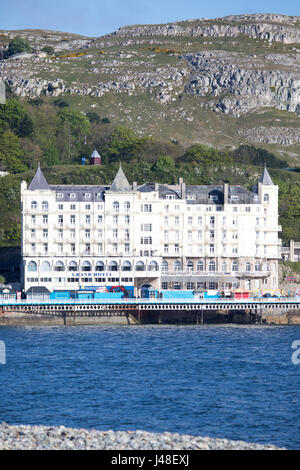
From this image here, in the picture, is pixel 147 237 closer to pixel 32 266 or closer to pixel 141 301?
pixel 141 301

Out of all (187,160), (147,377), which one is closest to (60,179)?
(187,160)

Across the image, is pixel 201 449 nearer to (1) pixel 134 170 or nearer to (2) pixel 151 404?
(2) pixel 151 404

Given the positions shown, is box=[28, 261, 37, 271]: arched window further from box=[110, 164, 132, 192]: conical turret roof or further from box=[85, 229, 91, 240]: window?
box=[110, 164, 132, 192]: conical turret roof

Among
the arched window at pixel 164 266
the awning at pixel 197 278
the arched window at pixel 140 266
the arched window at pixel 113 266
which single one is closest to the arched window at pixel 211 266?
the awning at pixel 197 278

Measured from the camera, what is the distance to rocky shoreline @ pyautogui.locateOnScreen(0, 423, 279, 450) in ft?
171

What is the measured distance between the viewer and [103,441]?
52906 millimetres

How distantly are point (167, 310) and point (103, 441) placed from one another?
206 feet

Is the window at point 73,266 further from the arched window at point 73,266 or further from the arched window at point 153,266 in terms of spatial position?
the arched window at point 153,266

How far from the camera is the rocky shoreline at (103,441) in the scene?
52062mm

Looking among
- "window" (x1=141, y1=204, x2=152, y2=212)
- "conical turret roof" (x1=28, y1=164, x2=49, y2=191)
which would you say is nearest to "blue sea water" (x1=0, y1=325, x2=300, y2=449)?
"window" (x1=141, y1=204, x2=152, y2=212)

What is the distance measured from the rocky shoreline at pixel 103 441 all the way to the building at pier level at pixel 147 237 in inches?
2514

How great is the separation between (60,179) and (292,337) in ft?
223

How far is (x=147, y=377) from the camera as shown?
7919 centimetres

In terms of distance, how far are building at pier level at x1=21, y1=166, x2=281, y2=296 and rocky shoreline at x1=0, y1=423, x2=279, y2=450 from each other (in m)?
63.9
